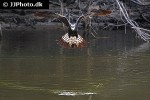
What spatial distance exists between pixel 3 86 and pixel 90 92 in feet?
5.93

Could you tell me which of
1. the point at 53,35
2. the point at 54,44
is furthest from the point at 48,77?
the point at 53,35

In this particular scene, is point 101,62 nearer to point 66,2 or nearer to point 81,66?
point 81,66

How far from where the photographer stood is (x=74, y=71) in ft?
45.0

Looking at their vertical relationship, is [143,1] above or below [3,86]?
above

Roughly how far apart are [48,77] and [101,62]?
300cm

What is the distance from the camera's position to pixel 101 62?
15523 millimetres

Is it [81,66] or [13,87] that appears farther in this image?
[81,66]

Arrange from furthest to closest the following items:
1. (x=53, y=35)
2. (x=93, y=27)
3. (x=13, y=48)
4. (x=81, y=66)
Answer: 1. (x=93, y=27)
2. (x=53, y=35)
3. (x=13, y=48)
4. (x=81, y=66)

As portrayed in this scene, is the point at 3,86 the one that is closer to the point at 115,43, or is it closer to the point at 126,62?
the point at 126,62

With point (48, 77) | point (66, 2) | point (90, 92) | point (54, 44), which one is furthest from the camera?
point (66, 2)

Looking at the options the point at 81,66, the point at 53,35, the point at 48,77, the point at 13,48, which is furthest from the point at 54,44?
the point at 48,77

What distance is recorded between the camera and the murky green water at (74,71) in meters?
11.0

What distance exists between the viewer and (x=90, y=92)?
436 inches

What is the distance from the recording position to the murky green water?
11.0m
